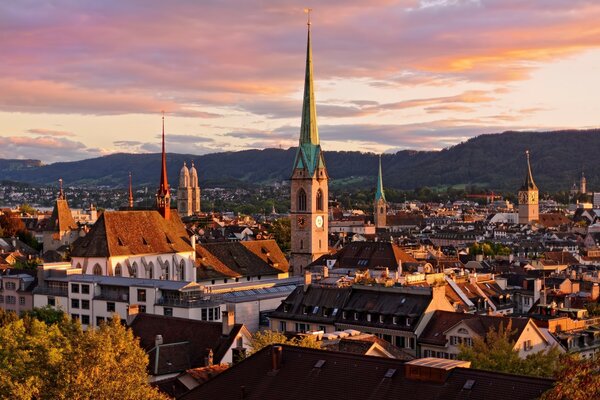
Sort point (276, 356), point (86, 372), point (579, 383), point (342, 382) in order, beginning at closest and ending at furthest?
point (579, 383) → point (86, 372) → point (342, 382) → point (276, 356)

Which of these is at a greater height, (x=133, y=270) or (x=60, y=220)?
(x=60, y=220)

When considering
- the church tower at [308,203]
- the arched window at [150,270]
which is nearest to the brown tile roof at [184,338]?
the arched window at [150,270]

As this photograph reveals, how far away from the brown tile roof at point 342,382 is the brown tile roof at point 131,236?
5360 cm

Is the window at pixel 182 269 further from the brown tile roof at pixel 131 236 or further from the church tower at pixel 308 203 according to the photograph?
the church tower at pixel 308 203

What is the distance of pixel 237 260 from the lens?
10238cm

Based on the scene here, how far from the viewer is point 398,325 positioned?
64000 mm

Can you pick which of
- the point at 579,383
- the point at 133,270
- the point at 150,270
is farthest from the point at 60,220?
the point at 579,383

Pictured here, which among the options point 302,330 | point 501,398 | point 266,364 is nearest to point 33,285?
point 302,330

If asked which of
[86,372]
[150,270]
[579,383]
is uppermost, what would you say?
[579,383]

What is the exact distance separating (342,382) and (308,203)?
262ft

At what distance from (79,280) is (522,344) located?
3937cm

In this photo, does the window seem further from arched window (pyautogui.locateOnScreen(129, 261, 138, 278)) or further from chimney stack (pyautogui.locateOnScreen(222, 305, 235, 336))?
chimney stack (pyautogui.locateOnScreen(222, 305, 235, 336))

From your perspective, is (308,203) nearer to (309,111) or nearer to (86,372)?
(309,111)

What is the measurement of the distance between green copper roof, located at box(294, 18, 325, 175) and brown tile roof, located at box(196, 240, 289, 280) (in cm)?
1240
